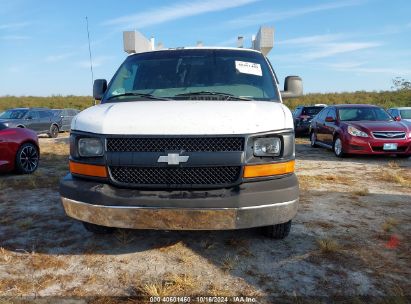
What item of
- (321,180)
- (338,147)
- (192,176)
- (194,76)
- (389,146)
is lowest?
(321,180)

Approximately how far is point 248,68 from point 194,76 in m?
0.64

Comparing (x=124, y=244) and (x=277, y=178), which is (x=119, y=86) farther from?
(x=277, y=178)

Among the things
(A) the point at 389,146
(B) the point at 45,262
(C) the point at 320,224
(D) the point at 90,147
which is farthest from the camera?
(A) the point at 389,146

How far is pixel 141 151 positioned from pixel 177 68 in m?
1.59

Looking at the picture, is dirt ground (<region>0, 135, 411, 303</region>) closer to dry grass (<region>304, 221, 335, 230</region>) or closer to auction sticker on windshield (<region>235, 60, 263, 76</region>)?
dry grass (<region>304, 221, 335, 230</region>)

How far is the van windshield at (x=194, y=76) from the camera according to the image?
13.2ft

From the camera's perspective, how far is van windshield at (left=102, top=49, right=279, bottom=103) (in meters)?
4.02

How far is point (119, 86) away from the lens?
4293 mm

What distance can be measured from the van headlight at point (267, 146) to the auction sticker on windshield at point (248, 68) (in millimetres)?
1344

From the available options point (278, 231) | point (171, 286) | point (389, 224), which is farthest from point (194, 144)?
point (389, 224)

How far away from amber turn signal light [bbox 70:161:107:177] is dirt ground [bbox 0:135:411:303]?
2.75 feet

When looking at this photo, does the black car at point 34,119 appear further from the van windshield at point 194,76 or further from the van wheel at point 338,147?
the van windshield at point 194,76

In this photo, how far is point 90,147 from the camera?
3201mm

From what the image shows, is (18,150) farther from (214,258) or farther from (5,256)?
(214,258)
